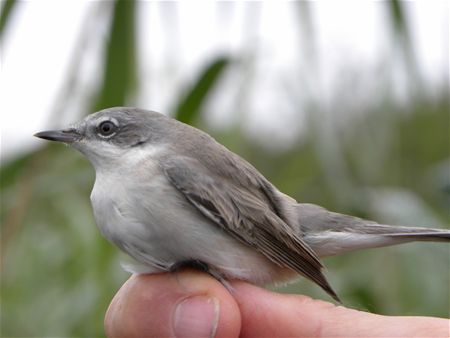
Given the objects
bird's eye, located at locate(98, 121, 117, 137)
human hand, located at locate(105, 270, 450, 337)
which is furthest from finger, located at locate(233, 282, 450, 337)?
bird's eye, located at locate(98, 121, 117, 137)

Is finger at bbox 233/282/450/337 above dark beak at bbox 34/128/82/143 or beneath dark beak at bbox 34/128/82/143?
beneath

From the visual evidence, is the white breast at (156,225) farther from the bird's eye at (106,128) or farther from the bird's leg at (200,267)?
the bird's eye at (106,128)

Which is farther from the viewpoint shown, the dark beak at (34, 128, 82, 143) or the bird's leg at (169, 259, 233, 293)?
the dark beak at (34, 128, 82, 143)

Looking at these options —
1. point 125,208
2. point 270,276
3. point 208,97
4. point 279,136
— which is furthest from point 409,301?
point 279,136

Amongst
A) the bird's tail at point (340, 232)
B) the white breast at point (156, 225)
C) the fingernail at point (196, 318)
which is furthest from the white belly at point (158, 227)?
the bird's tail at point (340, 232)

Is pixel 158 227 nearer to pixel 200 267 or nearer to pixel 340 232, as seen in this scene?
pixel 200 267

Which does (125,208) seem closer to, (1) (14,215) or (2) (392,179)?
(1) (14,215)

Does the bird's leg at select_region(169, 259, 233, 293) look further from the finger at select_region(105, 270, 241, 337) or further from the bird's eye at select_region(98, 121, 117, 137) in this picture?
the bird's eye at select_region(98, 121, 117, 137)
